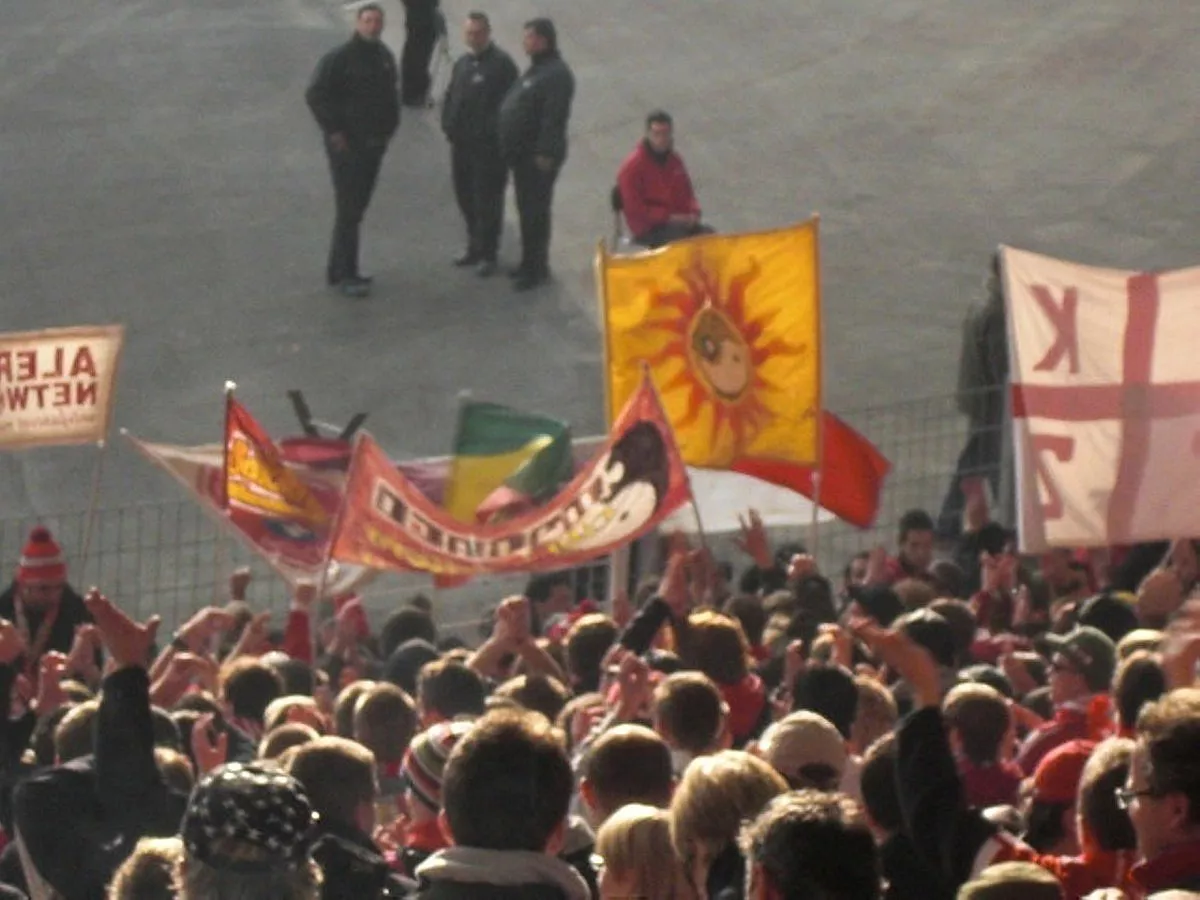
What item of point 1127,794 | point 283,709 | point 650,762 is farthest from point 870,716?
point 1127,794

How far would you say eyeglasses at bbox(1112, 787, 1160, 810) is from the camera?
567 centimetres

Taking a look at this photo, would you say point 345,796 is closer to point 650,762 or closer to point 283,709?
point 650,762

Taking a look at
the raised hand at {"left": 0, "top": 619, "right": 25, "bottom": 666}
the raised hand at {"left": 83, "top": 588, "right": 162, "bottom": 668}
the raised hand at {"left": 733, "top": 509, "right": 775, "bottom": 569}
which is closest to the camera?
the raised hand at {"left": 83, "top": 588, "right": 162, "bottom": 668}

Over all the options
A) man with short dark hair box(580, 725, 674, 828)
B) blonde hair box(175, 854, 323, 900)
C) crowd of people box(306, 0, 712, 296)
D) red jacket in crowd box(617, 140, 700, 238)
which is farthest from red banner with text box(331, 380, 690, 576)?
red jacket in crowd box(617, 140, 700, 238)

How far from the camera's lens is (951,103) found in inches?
912

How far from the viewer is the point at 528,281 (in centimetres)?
2027

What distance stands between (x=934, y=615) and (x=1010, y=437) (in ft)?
18.1

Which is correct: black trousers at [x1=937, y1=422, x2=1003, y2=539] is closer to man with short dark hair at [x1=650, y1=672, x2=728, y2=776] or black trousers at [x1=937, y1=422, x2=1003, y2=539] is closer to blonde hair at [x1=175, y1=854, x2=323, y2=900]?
man with short dark hair at [x1=650, y1=672, x2=728, y2=776]

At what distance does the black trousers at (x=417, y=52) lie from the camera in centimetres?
2217

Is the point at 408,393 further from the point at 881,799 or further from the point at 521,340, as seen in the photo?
the point at 881,799

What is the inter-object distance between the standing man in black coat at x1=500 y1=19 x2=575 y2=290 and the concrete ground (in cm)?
77

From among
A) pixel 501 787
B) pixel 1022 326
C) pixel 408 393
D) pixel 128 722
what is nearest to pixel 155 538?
pixel 408 393

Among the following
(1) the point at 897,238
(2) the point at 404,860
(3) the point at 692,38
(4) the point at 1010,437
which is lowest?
(2) the point at 404,860

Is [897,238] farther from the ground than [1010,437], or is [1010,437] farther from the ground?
[897,238]
